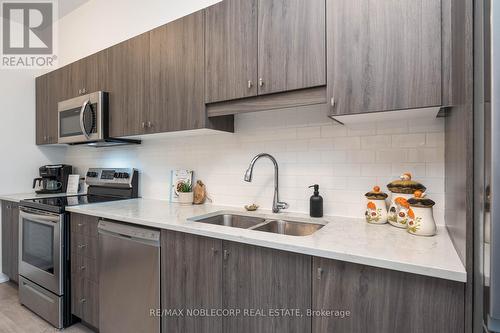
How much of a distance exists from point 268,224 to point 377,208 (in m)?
0.62

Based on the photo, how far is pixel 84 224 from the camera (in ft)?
6.42

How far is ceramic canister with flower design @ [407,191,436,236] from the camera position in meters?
1.17

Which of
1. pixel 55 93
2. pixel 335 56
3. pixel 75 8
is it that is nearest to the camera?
pixel 335 56

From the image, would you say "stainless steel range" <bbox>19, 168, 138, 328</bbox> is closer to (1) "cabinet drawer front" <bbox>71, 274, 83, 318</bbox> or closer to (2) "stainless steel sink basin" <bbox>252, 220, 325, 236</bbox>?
(1) "cabinet drawer front" <bbox>71, 274, 83, 318</bbox>

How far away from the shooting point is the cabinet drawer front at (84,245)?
1.90 metres

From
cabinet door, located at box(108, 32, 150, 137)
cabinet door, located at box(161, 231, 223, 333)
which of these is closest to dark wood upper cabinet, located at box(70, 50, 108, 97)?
cabinet door, located at box(108, 32, 150, 137)

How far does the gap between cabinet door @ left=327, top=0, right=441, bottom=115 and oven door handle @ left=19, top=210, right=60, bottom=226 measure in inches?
85.0

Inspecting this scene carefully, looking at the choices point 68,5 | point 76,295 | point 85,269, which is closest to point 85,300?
point 76,295

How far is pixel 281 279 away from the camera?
A: 3.77 ft

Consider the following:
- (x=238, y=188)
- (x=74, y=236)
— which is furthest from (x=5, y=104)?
(x=238, y=188)

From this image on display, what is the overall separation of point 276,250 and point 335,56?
3.08ft

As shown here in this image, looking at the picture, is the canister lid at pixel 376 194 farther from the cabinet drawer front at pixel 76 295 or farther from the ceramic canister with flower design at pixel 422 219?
the cabinet drawer front at pixel 76 295

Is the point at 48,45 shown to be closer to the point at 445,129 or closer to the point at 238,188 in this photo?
the point at 238,188

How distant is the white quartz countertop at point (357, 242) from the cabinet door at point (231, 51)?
790 millimetres
